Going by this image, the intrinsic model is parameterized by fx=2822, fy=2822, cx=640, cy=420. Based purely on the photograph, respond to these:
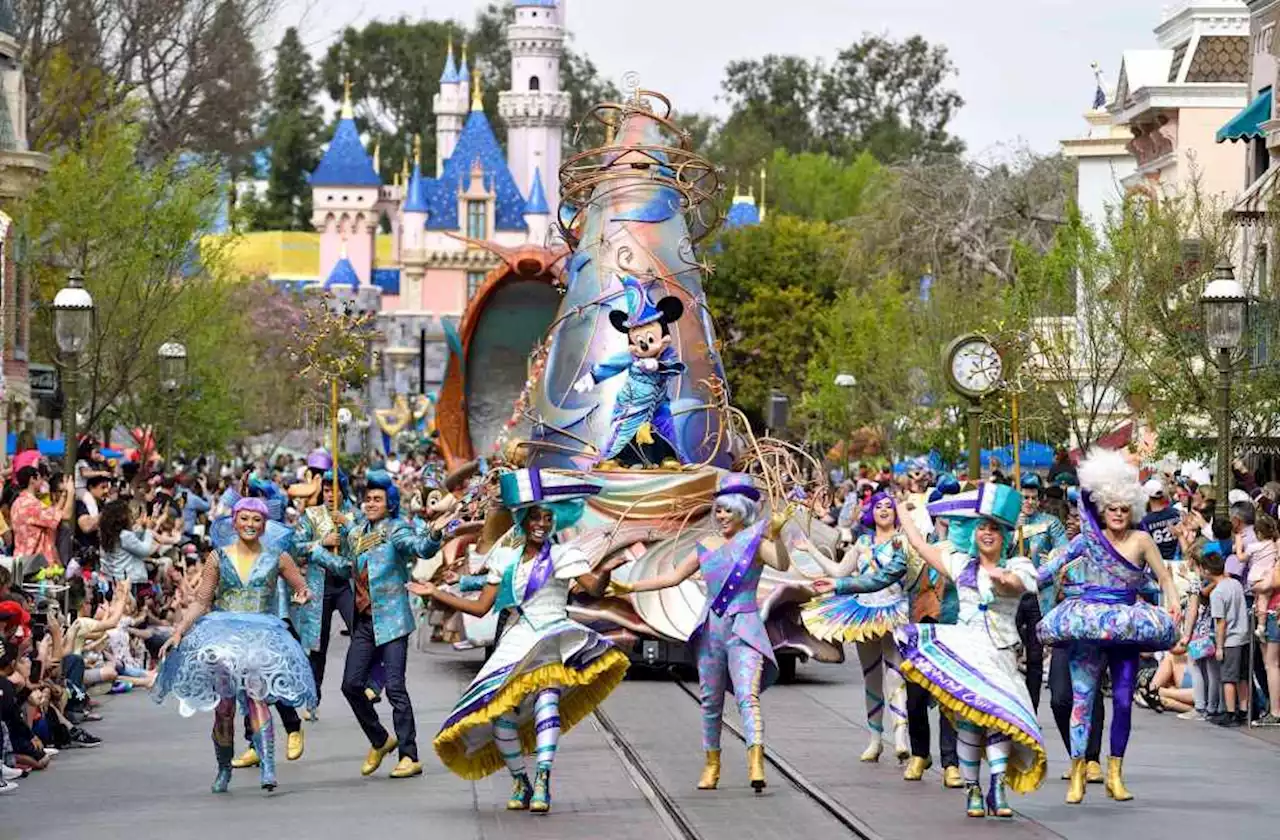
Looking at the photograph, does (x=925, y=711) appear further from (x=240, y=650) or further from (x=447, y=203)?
(x=447, y=203)

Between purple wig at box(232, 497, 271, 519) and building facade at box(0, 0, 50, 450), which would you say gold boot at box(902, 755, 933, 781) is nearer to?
purple wig at box(232, 497, 271, 519)

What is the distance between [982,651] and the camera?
44.5ft

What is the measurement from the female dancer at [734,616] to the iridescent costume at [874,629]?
0.96 meters

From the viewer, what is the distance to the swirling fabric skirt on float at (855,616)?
15.9 metres

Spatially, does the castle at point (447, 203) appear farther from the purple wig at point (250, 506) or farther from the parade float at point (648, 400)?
the purple wig at point (250, 506)

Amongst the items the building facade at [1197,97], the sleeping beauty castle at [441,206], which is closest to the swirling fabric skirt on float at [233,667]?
the building facade at [1197,97]

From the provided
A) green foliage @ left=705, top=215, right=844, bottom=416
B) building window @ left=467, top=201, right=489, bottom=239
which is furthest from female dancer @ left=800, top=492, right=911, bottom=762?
building window @ left=467, top=201, right=489, bottom=239

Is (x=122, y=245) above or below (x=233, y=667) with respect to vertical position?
above

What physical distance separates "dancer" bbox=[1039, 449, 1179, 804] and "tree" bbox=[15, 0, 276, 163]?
1187 inches

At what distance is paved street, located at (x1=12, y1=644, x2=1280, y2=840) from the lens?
43.3 feet

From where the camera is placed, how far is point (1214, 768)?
16.4m

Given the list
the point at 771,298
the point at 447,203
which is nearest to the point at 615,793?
the point at 771,298

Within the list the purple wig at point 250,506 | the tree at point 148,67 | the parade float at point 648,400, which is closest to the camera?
the purple wig at point 250,506

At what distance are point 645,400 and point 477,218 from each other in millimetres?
105122
